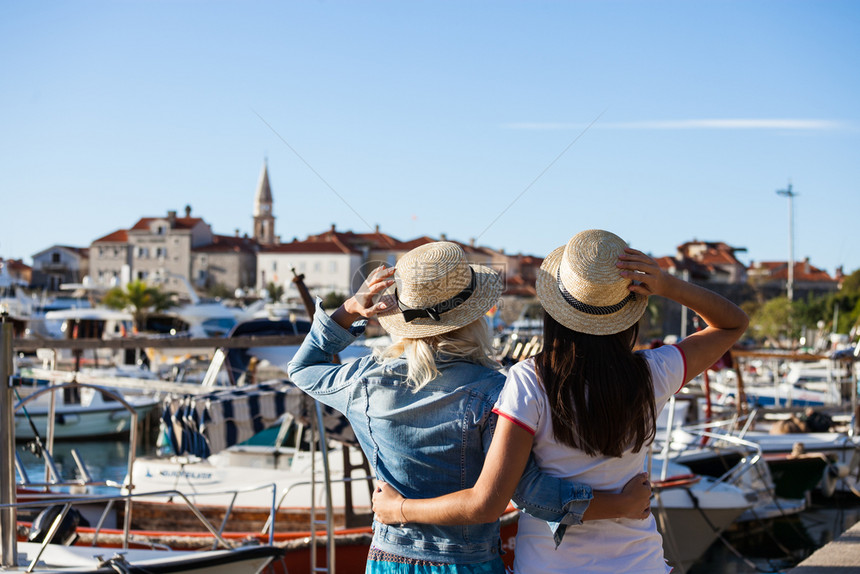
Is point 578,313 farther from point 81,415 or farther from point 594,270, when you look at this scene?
point 81,415

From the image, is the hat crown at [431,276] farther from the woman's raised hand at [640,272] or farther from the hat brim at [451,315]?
the woman's raised hand at [640,272]

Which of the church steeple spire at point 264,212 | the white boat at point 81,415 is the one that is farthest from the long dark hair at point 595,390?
the church steeple spire at point 264,212

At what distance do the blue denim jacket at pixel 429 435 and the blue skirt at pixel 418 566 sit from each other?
0.01 m

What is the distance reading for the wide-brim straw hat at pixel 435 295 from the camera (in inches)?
83.4

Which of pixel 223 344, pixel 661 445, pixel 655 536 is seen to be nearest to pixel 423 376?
pixel 655 536

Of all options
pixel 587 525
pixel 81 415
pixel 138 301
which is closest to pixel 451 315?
pixel 587 525

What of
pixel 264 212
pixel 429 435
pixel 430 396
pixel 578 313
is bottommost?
pixel 429 435

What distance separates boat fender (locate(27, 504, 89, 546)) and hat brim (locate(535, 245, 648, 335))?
197 inches

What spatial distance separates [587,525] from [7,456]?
10.7 ft

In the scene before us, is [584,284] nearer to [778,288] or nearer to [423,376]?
[423,376]

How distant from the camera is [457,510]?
198 centimetres

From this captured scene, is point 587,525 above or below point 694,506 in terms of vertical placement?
above

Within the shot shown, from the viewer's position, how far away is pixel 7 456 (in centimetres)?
407

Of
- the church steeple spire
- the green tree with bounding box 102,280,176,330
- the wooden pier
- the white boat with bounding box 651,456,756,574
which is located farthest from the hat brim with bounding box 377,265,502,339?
the church steeple spire
